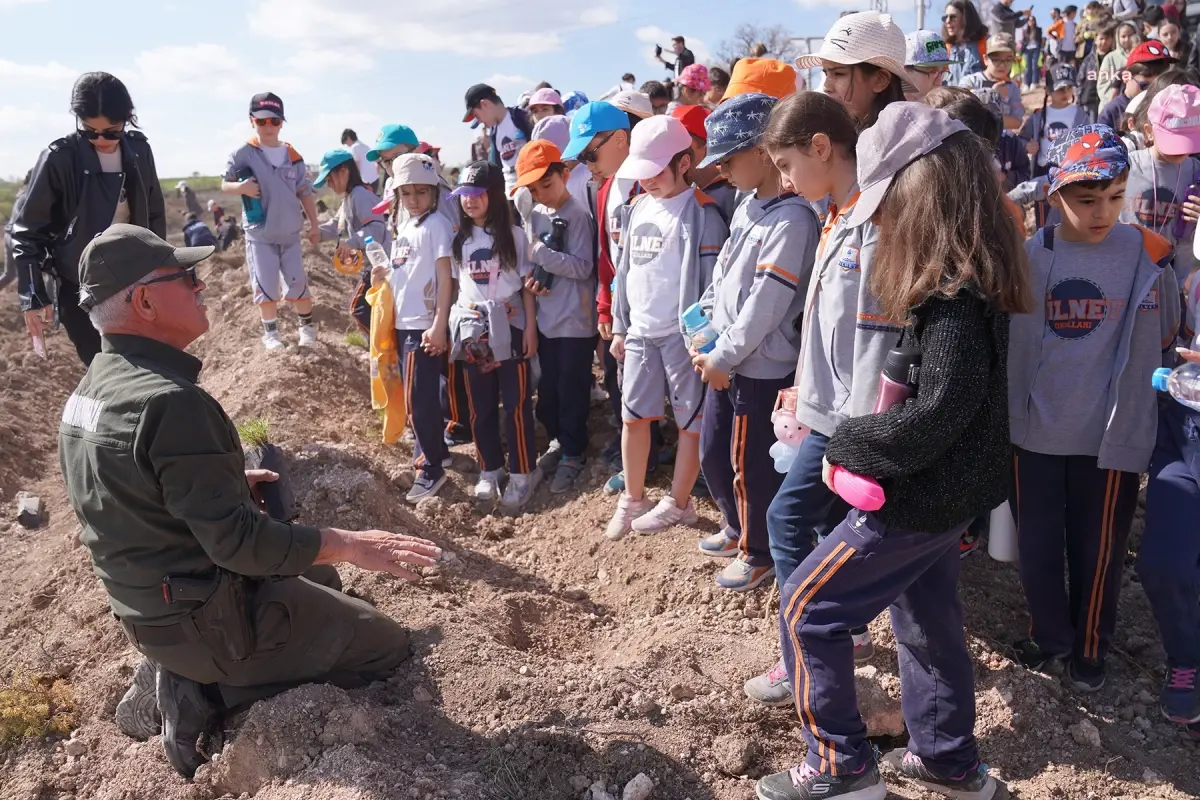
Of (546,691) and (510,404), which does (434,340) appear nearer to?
(510,404)

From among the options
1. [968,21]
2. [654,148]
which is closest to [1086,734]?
[654,148]

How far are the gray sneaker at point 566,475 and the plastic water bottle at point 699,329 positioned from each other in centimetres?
215

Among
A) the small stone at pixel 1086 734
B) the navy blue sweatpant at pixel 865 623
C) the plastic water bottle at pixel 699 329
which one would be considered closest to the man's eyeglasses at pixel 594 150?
the plastic water bottle at pixel 699 329

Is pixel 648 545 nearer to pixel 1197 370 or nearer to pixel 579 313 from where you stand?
pixel 579 313

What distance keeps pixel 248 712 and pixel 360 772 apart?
59 centimetres

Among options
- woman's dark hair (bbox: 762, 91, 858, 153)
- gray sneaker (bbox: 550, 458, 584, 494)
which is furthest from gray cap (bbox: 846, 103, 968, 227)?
gray sneaker (bbox: 550, 458, 584, 494)

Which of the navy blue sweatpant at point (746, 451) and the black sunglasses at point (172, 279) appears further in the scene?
the navy blue sweatpant at point (746, 451)

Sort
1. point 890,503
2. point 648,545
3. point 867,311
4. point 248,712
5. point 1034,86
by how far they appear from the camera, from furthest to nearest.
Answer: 1. point 1034,86
2. point 648,545
3. point 248,712
4. point 867,311
5. point 890,503

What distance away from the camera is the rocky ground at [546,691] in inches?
119

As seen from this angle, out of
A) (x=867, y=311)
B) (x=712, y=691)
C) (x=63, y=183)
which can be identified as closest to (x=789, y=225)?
(x=867, y=311)

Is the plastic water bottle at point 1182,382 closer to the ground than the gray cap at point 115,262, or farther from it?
closer to the ground

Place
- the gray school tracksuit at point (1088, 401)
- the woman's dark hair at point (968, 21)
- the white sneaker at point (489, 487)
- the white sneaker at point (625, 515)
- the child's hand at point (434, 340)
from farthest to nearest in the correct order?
the woman's dark hair at point (968, 21) → the white sneaker at point (489, 487) → the child's hand at point (434, 340) → the white sneaker at point (625, 515) → the gray school tracksuit at point (1088, 401)

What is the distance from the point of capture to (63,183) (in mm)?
5242

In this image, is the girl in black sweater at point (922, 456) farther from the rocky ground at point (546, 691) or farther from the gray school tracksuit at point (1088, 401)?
the gray school tracksuit at point (1088, 401)
